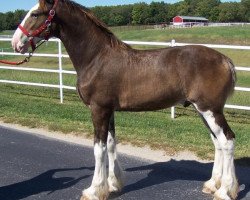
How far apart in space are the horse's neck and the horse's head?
9.0 inches

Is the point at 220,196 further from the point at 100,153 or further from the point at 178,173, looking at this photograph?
the point at 100,153

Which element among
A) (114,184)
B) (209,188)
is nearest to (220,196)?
(209,188)

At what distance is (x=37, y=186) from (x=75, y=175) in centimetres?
60

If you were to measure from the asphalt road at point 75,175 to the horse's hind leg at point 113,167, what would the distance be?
0.12 metres

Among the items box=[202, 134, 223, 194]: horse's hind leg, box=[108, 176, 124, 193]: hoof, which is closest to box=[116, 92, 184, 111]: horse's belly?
box=[202, 134, 223, 194]: horse's hind leg

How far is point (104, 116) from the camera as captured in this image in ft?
15.8

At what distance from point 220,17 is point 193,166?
399 ft

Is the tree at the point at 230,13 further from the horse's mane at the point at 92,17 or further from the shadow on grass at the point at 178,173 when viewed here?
the horse's mane at the point at 92,17

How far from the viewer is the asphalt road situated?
205 inches

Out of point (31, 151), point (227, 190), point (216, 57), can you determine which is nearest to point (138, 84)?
point (216, 57)

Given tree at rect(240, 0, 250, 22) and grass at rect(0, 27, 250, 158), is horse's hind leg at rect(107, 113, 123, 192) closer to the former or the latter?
grass at rect(0, 27, 250, 158)

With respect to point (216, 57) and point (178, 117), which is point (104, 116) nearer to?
point (216, 57)

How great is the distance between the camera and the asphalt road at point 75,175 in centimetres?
521

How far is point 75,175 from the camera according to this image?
5922 mm
